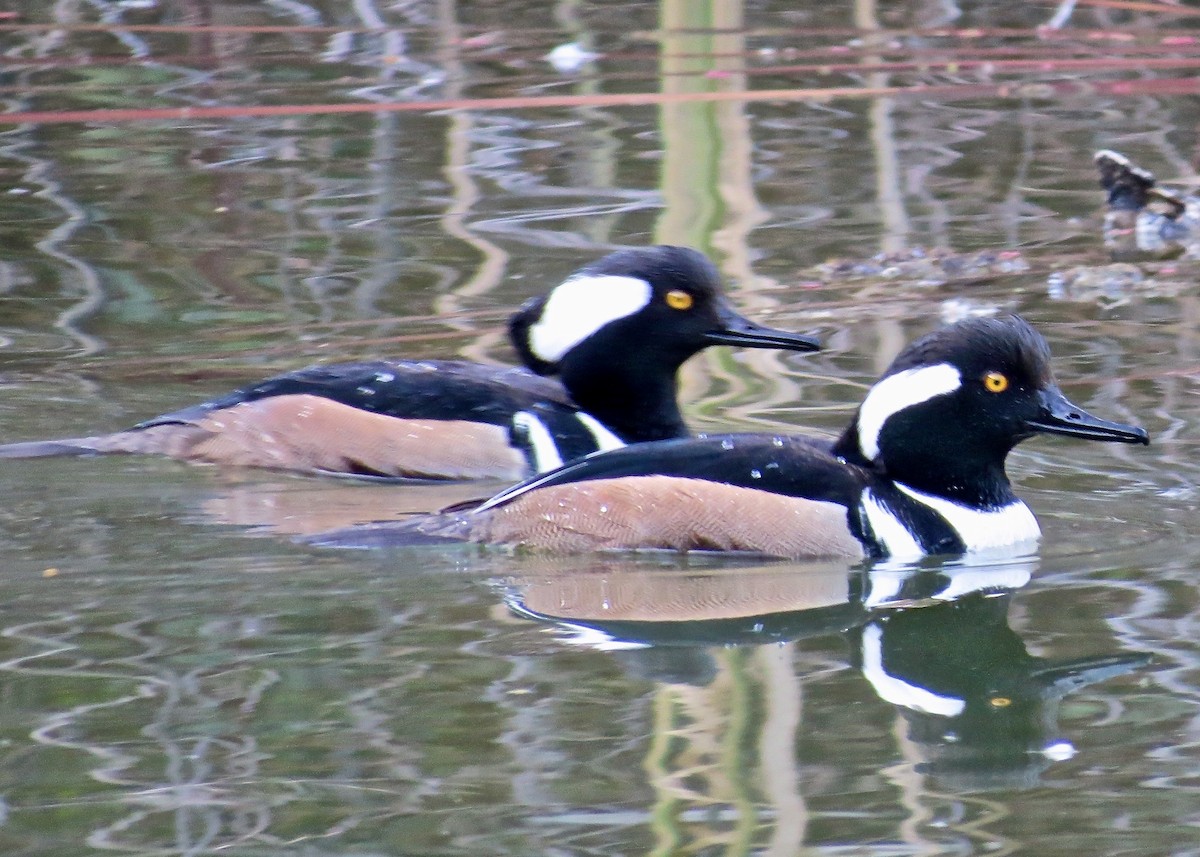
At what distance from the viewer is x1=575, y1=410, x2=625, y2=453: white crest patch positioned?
7.52 meters

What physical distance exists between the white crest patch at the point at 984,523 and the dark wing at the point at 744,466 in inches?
10.4

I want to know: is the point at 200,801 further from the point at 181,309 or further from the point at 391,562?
the point at 181,309

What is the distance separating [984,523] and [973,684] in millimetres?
1181

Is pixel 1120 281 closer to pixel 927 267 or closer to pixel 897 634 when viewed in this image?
pixel 927 267

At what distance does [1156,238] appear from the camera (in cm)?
1088

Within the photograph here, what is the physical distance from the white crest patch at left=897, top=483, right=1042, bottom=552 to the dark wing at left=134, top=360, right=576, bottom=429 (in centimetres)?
175

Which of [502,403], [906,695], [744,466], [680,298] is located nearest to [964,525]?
[744,466]

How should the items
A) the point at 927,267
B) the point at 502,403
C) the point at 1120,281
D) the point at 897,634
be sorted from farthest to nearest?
the point at 927,267 → the point at 1120,281 → the point at 502,403 → the point at 897,634

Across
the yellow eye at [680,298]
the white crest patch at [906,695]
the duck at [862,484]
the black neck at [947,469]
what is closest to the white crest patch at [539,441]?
the yellow eye at [680,298]

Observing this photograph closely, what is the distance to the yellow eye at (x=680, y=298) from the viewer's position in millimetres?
7445

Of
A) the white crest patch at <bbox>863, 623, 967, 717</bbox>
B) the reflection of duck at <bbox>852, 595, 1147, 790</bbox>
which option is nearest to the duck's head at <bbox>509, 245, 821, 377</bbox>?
the reflection of duck at <bbox>852, 595, 1147, 790</bbox>

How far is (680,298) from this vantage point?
7449 millimetres

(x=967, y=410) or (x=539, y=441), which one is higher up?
(x=967, y=410)

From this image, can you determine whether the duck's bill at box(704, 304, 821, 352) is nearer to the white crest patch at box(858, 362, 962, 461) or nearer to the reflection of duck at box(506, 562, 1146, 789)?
the white crest patch at box(858, 362, 962, 461)
